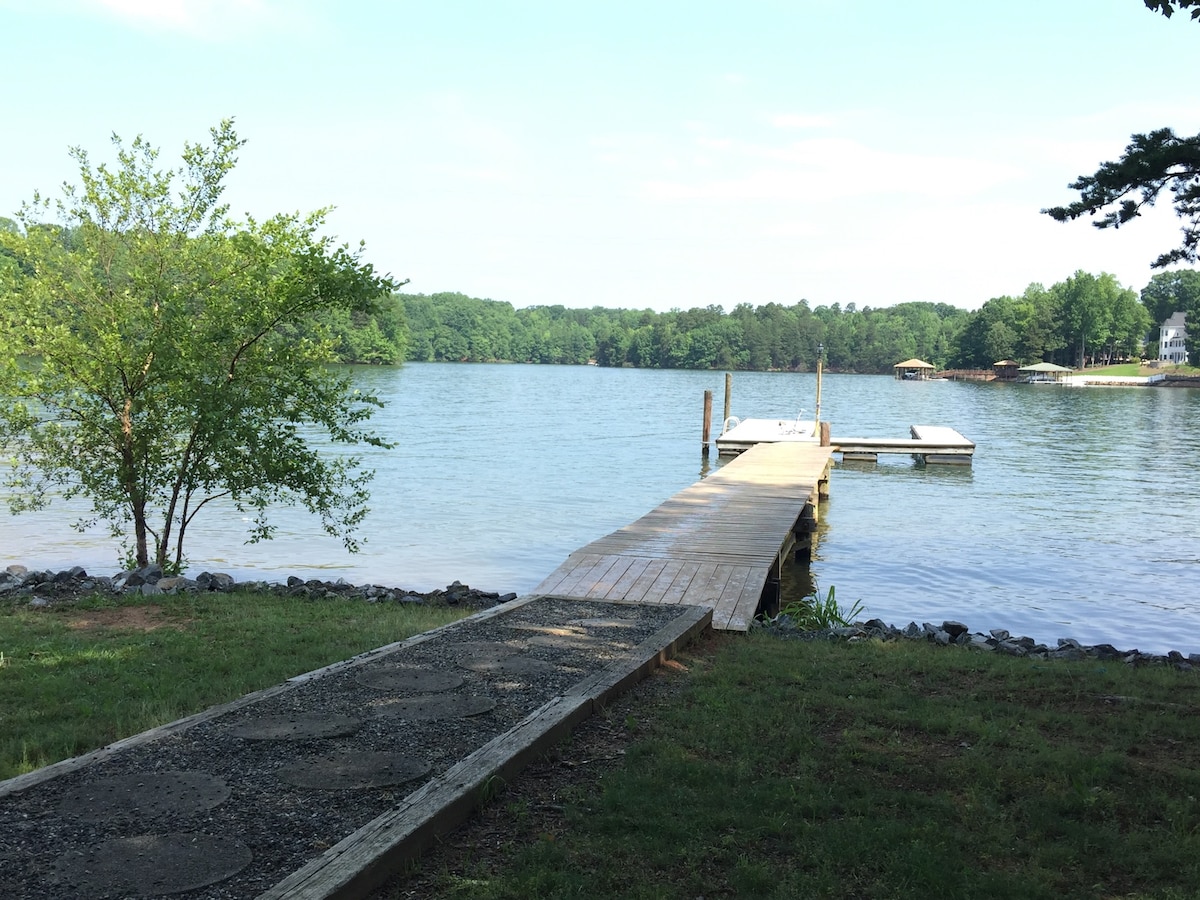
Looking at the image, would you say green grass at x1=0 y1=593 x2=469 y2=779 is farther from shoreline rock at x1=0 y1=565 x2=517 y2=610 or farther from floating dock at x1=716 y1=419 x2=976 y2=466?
floating dock at x1=716 y1=419 x2=976 y2=466

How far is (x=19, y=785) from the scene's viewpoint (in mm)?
4098

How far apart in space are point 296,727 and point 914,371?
145 metres

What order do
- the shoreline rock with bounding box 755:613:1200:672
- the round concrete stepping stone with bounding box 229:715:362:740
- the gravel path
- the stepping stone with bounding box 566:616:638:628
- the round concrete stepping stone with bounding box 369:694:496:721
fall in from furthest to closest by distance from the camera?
the shoreline rock with bounding box 755:613:1200:672
the stepping stone with bounding box 566:616:638:628
the round concrete stepping stone with bounding box 369:694:496:721
the round concrete stepping stone with bounding box 229:715:362:740
the gravel path

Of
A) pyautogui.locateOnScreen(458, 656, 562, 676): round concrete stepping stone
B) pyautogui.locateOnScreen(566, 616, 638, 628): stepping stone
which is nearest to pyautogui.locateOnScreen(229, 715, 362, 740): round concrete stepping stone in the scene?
pyautogui.locateOnScreen(458, 656, 562, 676): round concrete stepping stone

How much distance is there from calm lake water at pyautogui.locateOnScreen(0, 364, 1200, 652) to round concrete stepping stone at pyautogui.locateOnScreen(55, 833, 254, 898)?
9674 mm

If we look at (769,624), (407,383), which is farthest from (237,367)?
(407,383)

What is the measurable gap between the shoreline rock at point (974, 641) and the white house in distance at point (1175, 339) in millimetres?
128291

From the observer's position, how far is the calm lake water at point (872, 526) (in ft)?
44.1

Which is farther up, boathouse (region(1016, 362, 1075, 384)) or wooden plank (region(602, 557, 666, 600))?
boathouse (region(1016, 362, 1075, 384))

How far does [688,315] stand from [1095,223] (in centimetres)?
16996

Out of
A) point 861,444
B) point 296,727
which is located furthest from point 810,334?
point 296,727

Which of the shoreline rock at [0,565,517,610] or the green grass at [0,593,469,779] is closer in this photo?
the green grass at [0,593,469,779]

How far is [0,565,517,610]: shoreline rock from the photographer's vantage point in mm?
9713

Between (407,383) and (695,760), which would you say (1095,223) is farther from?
(407,383)
